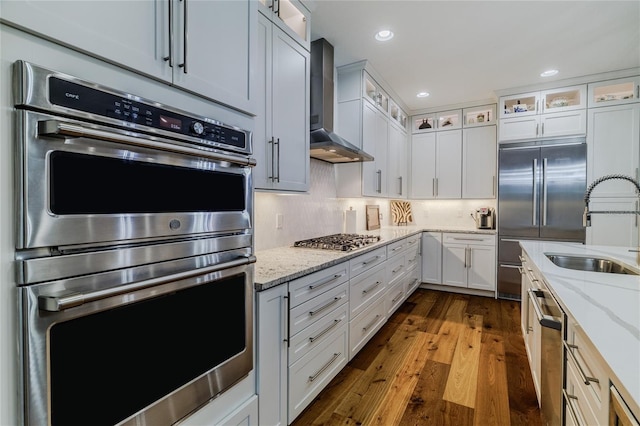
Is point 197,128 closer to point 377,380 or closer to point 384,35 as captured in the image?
point 377,380

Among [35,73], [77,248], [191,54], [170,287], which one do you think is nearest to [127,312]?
[170,287]

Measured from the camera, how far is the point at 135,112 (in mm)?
875

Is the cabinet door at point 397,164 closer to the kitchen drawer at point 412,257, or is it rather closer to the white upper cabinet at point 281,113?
the kitchen drawer at point 412,257

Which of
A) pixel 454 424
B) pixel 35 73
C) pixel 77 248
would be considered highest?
pixel 35 73

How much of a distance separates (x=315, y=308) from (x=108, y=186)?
1274mm

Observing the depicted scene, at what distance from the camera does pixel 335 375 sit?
2.13m

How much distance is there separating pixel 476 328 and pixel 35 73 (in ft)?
11.8

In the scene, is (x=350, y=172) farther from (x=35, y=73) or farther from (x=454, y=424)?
(x=35, y=73)

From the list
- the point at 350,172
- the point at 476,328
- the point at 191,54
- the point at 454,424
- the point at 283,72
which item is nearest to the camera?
the point at 191,54

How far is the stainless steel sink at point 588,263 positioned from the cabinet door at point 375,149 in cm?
179

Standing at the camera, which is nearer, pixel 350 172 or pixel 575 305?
pixel 575 305

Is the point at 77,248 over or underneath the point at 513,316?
over

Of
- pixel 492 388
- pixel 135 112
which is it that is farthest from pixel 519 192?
pixel 135 112

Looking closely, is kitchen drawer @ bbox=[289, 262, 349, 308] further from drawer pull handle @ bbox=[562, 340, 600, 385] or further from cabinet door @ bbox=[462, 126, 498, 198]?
cabinet door @ bbox=[462, 126, 498, 198]
